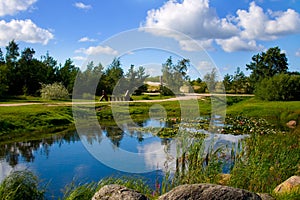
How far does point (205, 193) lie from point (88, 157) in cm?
958

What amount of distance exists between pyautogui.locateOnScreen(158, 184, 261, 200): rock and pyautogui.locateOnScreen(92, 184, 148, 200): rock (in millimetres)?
408

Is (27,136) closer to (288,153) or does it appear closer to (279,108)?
(288,153)

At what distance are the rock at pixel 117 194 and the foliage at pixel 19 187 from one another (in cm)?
218

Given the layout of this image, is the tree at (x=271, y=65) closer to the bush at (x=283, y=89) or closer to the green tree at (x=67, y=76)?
the bush at (x=283, y=89)

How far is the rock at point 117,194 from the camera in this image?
4.55m

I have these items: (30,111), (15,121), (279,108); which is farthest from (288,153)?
(279,108)

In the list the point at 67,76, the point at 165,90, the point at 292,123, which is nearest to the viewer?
the point at 292,123

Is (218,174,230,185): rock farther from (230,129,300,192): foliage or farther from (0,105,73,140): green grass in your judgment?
(0,105,73,140): green grass

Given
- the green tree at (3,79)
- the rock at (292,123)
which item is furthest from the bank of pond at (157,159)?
the green tree at (3,79)

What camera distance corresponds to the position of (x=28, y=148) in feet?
48.9

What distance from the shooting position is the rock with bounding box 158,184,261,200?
432 centimetres

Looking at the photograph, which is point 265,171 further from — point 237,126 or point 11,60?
point 11,60

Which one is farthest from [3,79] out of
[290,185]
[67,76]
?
[290,185]

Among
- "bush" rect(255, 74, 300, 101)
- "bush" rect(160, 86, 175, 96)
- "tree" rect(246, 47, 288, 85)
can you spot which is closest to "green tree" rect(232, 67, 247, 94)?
"tree" rect(246, 47, 288, 85)
